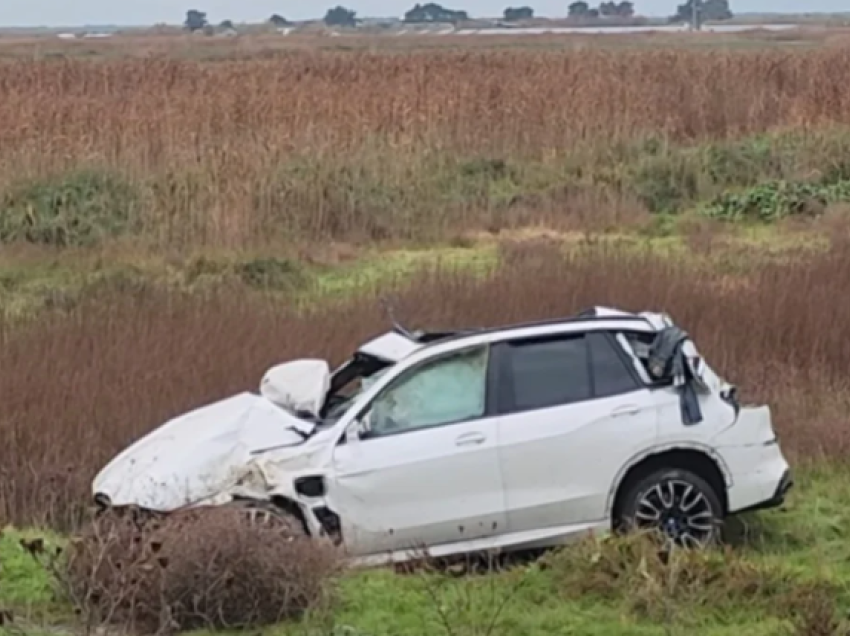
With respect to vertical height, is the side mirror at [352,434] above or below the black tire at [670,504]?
above

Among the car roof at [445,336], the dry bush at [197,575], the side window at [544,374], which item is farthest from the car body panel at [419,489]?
the dry bush at [197,575]

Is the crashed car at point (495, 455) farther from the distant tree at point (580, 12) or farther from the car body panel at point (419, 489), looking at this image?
the distant tree at point (580, 12)

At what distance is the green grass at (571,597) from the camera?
26.4 ft

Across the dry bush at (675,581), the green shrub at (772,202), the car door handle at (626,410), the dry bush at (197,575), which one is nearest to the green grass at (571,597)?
the dry bush at (675,581)

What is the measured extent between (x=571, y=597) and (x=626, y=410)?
1531 mm

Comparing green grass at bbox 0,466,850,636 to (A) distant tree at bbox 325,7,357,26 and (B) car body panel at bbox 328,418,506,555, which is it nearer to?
(B) car body panel at bbox 328,418,506,555

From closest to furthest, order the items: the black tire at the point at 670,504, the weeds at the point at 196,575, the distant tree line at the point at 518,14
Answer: the weeds at the point at 196,575 < the black tire at the point at 670,504 < the distant tree line at the point at 518,14

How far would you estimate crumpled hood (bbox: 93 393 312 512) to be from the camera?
9352mm

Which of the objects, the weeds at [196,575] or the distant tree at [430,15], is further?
the distant tree at [430,15]

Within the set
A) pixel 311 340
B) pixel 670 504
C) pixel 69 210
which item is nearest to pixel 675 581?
pixel 670 504

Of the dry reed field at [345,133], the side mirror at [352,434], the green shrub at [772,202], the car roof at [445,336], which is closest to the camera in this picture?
the side mirror at [352,434]

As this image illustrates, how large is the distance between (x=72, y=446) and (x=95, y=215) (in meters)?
8.73

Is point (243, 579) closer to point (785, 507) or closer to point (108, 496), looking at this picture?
point (108, 496)

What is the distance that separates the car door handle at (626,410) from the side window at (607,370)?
0.12 meters
